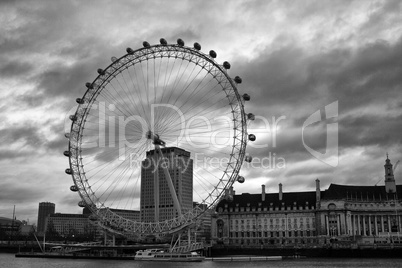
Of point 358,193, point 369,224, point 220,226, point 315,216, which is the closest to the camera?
point 369,224

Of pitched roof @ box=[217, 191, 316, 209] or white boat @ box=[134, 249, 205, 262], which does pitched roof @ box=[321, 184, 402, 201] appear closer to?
pitched roof @ box=[217, 191, 316, 209]

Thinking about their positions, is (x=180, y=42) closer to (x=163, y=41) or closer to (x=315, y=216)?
(x=163, y=41)

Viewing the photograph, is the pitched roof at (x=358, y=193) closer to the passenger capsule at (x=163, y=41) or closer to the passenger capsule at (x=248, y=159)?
the passenger capsule at (x=248, y=159)

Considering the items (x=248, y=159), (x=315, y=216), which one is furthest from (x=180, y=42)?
(x=315, y=216)

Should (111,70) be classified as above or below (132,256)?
above

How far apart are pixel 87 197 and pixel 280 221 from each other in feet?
227

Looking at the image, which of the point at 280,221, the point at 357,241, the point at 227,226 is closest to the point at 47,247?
the point at 227,226

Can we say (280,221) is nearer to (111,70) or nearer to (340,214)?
(340,214)

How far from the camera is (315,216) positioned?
5020 inches

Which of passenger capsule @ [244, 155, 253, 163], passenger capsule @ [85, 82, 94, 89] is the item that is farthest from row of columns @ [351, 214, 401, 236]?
passenger capsule @ [85, 82, 94, 89]

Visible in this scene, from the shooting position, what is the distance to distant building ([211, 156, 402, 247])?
12244cm

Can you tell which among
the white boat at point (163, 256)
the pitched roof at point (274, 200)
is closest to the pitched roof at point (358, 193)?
the pitched roof at point (274, 200)

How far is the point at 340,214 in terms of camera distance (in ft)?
404

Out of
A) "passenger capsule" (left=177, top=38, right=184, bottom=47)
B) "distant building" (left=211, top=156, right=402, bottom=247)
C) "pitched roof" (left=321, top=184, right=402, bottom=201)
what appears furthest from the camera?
"pitched roof" (left=321, top=184, right=402, bottom=201)
